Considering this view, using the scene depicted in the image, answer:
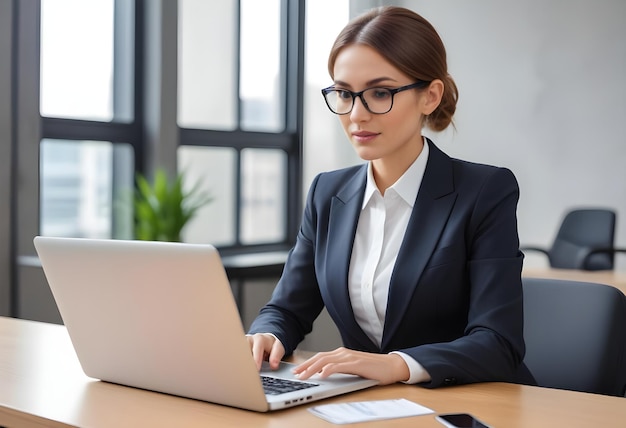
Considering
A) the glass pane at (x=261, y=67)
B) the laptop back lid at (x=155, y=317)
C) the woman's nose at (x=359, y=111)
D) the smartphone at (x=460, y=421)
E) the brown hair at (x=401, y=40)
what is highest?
the glass pane at (x=261, y=67)

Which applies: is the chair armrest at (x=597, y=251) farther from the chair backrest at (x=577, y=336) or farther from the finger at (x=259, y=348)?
the finger at (x=259, y=348)

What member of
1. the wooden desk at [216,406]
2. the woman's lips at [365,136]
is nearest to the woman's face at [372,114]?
the woman's lips at [365,136]

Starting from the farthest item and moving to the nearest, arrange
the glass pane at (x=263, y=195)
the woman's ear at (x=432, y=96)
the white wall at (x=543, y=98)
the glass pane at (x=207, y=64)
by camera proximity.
Result: 1. the glass pane at (x=263, y=195)
2. the white wall at (x=543, y=98)
3. the glass pane at (x=207, y=64)
4. the woman's ear at (x=432, y=96)

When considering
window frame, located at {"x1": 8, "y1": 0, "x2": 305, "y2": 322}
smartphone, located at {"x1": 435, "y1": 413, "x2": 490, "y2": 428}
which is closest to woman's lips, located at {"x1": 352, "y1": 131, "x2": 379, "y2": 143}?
smartphone, located at {"x1": 435, "y1": 413, "x2": 490, "y2": 428}

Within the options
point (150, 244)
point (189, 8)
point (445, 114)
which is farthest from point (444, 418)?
point (189, 8)

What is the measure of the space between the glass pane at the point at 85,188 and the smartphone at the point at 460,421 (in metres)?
3.55

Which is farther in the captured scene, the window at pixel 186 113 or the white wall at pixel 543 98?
the white wall at pixel 543 98

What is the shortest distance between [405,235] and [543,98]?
14.6ft

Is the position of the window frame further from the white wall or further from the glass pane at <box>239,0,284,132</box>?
the white wall

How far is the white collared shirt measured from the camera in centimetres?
193

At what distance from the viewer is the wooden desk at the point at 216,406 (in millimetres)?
1340

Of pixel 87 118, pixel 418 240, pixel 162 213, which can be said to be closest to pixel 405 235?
pixel 418 240

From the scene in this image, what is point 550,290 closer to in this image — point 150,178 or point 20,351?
point 20,351

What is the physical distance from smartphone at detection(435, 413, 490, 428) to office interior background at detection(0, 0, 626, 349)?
10.1ft
